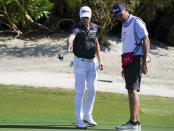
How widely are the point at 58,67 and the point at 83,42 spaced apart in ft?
31.7

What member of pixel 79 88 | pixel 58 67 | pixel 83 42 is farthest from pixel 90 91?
pixel 58 67

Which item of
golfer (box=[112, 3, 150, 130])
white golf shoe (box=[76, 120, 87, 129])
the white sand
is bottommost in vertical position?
the white sand

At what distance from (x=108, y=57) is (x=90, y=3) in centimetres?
223

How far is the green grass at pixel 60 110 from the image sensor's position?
7.29 m

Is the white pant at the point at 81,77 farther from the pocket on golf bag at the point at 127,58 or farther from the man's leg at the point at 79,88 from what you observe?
the pocket on golf bag at the point at 127,58

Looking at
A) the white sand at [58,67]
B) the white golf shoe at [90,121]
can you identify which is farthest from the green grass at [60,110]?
the white sand at [58,67]

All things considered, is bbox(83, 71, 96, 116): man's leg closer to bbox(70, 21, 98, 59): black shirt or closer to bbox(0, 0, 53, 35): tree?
bbox(70, 21, 98, 59): black shirt

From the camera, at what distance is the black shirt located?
7.15 m

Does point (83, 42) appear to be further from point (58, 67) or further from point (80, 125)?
point (58, 67)

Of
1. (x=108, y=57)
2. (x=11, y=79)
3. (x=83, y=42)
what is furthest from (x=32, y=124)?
(x=108, y=57)

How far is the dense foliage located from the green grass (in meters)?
6.66

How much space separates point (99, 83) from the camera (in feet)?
46.8

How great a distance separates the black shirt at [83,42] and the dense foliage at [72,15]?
11.0 meters

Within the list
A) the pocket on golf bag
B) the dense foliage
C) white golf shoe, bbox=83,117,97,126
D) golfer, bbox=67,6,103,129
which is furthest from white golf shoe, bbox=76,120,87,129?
the dense foliage
